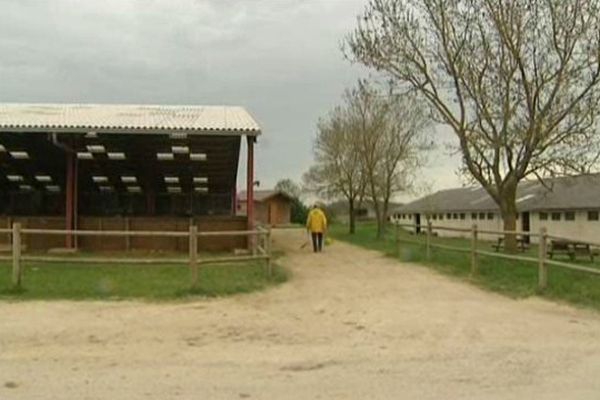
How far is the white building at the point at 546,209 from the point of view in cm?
3716

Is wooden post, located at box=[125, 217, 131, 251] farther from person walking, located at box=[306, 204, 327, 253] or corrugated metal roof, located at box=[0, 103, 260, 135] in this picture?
person walking, located at box=[306, 204, 327, 253]

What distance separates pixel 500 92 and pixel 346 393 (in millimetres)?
17046

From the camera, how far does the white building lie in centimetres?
3716

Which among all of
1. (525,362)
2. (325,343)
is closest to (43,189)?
(325,343)

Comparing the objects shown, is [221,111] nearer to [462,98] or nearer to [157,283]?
[462,98]

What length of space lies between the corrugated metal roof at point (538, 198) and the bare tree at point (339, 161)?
31.4 ft

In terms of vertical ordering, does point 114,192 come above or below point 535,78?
below

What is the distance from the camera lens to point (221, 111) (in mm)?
25578

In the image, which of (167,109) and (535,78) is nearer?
(535,78)

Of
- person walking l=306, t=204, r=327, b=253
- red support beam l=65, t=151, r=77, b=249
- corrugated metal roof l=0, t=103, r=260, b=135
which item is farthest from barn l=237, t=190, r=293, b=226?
red support beam l=65, t=151, r=77, b=249

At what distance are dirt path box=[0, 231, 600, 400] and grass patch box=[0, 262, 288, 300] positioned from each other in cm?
82

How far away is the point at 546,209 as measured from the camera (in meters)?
42.0

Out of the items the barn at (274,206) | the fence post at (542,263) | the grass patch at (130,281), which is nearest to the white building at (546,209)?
the fence post at (542,263)

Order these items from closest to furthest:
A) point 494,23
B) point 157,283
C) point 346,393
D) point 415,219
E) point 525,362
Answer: point 346,393, point 525,362, point 157,283, point 494,23, point 415,219
